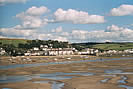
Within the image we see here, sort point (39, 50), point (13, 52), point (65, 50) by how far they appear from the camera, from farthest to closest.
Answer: point (65, 50)
point (39, 50)
point (13, 52)

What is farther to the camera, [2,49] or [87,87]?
[2,49]

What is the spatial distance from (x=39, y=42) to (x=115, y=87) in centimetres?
16324

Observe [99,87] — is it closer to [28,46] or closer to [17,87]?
[17,87]

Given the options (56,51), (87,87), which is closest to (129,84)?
(87,87)

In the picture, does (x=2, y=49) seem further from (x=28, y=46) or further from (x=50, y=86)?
(x=50, y=86)

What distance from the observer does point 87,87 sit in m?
36.2

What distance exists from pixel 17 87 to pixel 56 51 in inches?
5561

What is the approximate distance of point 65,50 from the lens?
189875mm

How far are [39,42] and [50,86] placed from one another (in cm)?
15978

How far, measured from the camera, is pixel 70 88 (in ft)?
117

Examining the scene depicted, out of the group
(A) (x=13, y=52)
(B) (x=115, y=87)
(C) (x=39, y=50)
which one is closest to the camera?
(B) (x=115, y=87)

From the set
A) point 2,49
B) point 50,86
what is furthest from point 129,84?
point 2,49

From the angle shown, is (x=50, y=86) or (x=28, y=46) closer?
(x=50, y=86)

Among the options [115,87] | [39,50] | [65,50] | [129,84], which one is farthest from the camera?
[65,50]
